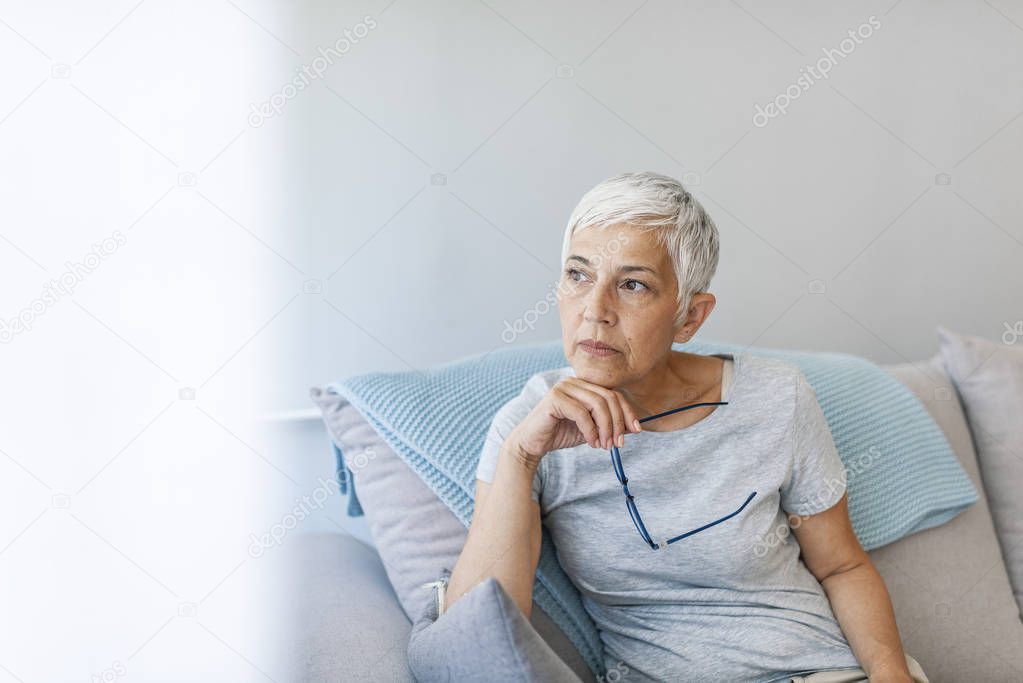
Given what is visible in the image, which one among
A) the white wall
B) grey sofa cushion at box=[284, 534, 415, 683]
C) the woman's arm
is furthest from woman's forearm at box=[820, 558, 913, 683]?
the white wall

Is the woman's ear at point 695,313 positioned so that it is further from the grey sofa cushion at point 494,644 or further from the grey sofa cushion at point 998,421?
the grey sofa cushion at point 998,421

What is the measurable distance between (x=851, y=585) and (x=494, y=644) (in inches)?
25.1

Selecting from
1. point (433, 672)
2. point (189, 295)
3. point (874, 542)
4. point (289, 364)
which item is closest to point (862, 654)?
point (874, 542)

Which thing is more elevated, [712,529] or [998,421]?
[998,421]

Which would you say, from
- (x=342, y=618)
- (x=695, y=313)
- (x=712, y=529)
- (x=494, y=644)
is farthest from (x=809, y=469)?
(x=342, y=618)

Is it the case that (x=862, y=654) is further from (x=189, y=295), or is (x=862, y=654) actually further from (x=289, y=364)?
(x=189, y=295)

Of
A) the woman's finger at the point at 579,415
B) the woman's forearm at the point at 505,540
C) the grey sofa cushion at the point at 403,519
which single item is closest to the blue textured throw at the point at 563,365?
the grey sofa cushion at the point at 403,519

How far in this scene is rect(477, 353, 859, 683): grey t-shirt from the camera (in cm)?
138

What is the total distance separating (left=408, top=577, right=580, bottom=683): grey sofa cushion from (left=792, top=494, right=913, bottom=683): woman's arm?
498 mm

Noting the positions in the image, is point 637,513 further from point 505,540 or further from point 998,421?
point 998,421

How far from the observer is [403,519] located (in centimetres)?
154

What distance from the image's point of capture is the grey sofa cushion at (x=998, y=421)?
1774 mm

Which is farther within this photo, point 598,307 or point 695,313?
point 695,313

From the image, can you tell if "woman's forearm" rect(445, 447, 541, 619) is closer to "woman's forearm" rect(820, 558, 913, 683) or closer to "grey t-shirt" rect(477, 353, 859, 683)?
"grey t-shirt" rect(477, 353, 859, 683)
